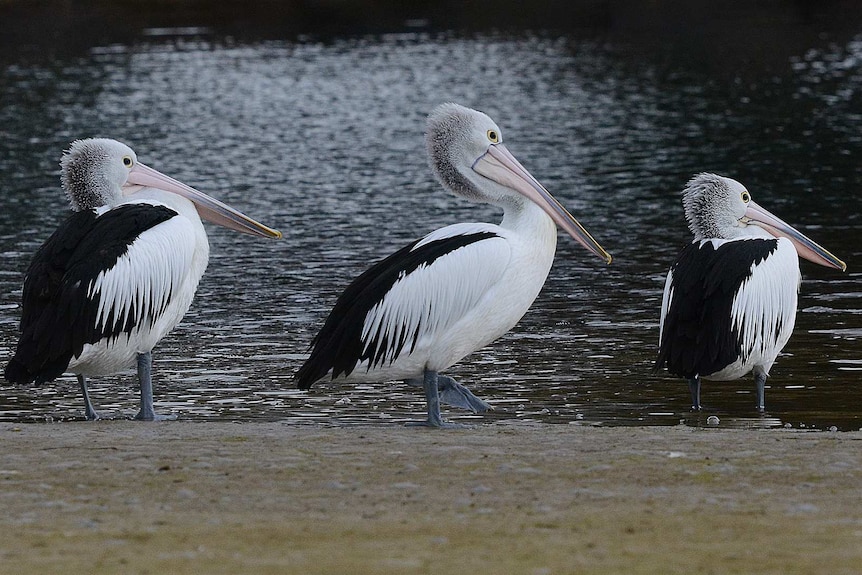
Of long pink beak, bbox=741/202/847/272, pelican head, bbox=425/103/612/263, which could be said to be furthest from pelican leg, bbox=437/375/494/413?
long pink beak, bbox=741/202/847/272

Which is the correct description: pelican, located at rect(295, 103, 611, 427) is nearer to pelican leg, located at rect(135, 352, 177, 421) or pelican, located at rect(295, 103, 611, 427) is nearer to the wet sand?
the wet sand

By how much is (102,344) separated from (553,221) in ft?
6.74

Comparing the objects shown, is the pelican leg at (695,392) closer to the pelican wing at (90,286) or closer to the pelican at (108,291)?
the pelican at (108,291)

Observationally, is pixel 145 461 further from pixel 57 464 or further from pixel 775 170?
pixel 775 170

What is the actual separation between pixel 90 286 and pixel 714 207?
3.27 m

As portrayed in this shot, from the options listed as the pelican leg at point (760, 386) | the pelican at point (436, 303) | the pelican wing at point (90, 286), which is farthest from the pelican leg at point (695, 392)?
the pelican wing at point (90, 286)

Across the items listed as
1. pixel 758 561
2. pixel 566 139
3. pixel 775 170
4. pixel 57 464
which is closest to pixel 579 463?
pixel 758 561

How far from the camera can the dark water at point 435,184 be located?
774 centimetres

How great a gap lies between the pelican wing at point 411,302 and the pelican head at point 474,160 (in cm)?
41

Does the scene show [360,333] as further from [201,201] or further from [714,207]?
[714,207]

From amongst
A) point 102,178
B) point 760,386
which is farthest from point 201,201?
point 760,386

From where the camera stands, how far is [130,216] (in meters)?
6.51

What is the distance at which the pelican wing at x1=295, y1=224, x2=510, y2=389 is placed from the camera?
20.3ft

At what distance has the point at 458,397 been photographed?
258 inches
